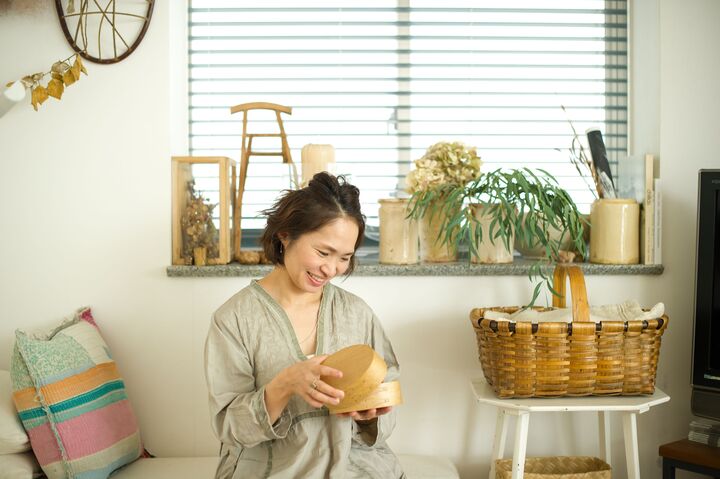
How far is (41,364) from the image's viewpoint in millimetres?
2115

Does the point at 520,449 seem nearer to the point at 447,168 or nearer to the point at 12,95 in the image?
the point at 447,168

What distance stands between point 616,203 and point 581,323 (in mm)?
598

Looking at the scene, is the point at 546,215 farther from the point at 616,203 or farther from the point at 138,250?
the point at 138,250

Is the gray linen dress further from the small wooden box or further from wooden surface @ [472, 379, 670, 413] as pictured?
the small wooden box

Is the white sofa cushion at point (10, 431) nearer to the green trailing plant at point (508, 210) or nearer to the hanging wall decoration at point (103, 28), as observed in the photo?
the hanging wall decoration at point (103, 28)

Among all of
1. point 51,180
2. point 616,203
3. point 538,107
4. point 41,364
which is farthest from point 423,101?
point 41,364

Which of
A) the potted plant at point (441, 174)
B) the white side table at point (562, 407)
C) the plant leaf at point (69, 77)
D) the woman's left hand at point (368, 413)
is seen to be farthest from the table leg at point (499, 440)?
the plant leaf at point (69, 77)

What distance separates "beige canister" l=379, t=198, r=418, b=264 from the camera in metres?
2.53

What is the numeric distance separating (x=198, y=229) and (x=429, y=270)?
2.52 ft

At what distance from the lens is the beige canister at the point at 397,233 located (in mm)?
2527

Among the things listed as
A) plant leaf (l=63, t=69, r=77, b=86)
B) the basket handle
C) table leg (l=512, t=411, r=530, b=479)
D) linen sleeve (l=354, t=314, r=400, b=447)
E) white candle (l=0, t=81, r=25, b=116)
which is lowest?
table leg (l=512, t=411, r=530, b=479)

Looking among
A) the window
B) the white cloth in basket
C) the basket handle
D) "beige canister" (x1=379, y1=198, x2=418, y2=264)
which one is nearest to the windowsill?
"beige canister" (x1=379, y1=198, x2=418, y2=264)

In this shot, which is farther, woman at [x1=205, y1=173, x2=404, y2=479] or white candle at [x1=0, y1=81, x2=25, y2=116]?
white candle at [x1=0, y1=81, x2=25, y2=116]

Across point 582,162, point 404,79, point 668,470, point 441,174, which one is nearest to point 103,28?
point 404,79
